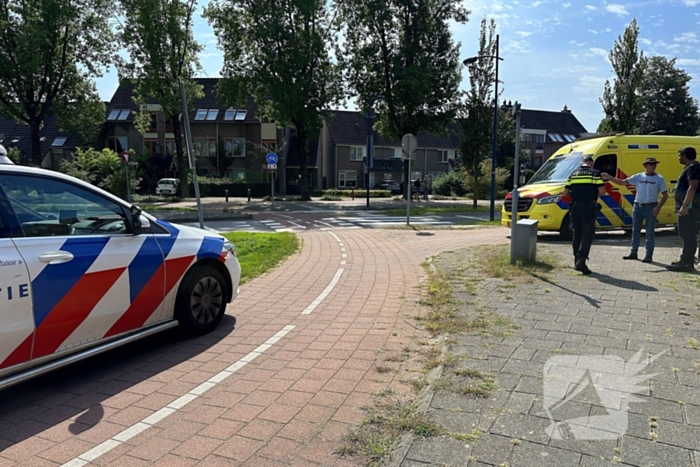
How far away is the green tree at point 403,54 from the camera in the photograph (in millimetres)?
32438

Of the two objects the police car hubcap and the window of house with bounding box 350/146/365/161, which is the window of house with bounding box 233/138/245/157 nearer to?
the window of house with bounding box 350/146/365/161

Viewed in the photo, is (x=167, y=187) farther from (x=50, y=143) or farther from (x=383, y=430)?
(x=383, y=430)

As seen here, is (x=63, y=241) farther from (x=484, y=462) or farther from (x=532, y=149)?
(x=532, y=149)

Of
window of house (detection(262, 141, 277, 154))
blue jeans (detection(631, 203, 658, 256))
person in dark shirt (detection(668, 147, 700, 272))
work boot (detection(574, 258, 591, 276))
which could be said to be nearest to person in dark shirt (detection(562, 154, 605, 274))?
work boot (detection(574, 258, 591, 276))

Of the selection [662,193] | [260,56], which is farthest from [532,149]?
[662,193]

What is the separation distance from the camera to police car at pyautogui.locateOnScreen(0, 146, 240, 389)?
129 inches

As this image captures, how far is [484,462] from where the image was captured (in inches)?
100

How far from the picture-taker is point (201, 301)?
4926 mm

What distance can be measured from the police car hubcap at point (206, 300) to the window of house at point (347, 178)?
165 feet

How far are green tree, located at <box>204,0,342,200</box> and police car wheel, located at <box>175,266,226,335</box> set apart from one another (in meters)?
25.5

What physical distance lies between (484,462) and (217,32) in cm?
3401

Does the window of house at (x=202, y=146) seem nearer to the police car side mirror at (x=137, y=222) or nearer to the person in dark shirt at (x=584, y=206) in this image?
the person in dark shirt at (x=584, y=206)

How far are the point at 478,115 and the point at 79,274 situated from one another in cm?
2149

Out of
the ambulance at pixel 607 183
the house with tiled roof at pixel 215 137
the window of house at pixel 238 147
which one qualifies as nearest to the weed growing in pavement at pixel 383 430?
the ambulance at pixel 607 183
